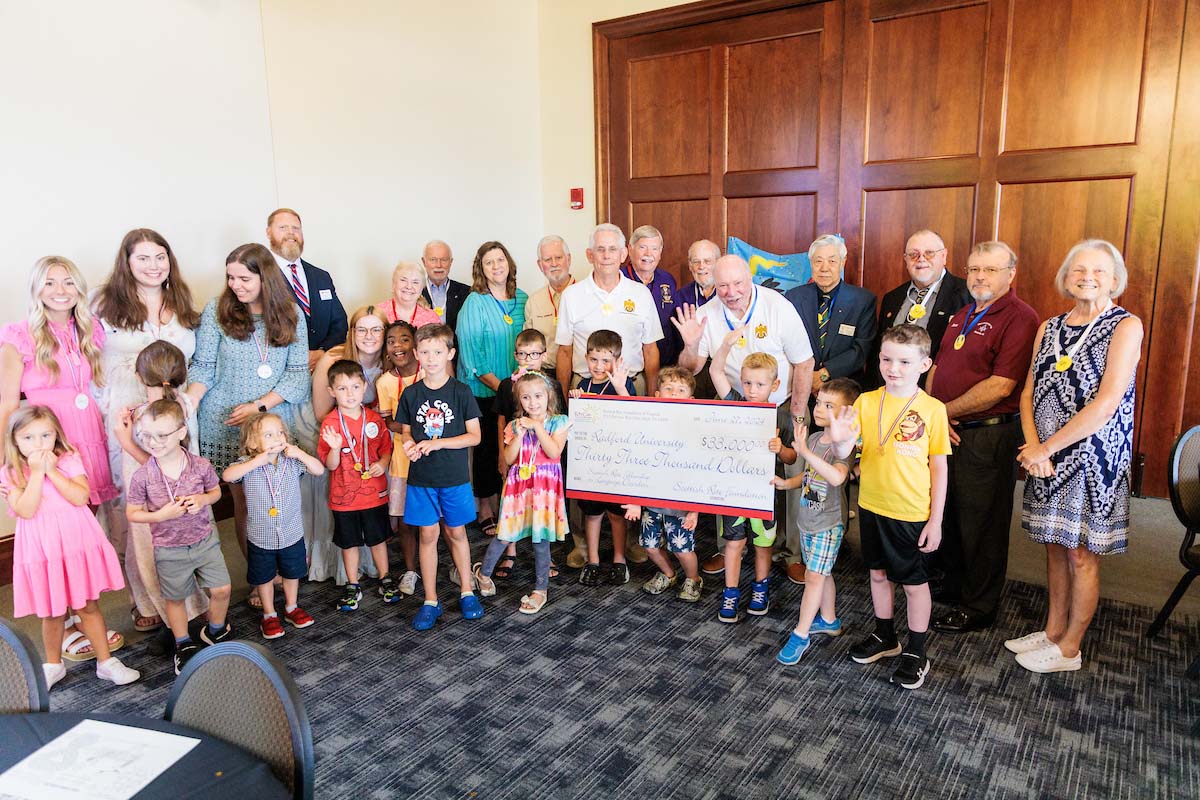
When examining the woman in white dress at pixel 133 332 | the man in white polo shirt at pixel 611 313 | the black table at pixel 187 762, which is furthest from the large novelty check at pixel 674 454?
the black table at pixel 187 762

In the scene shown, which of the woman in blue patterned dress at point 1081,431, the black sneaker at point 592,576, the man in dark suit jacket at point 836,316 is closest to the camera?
the woman in blue patterned dress at point 1081,431

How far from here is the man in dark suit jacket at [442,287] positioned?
14.3 feet

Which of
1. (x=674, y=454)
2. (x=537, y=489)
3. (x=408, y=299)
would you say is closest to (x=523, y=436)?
(x=537, y=489)

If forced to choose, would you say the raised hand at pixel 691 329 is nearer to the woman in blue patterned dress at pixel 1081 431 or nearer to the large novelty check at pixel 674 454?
the large novelty check at pixel 674 454

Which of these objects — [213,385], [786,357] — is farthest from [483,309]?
[786,357]

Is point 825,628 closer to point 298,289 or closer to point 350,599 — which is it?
point 350,599

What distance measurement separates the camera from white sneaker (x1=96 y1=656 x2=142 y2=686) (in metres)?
2.80

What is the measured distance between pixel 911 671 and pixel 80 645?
3203mm

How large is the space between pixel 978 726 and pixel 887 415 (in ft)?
3.45

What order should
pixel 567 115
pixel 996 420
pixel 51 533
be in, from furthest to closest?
pixel 567 115 < pixel 996 420 < pixel 51 533

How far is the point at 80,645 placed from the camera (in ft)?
9.88

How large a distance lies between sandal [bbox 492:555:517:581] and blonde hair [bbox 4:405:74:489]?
1.86m

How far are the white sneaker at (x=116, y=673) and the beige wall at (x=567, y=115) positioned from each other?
4378mm

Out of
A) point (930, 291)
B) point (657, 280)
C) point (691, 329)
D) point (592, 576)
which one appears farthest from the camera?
point (657, 280)
